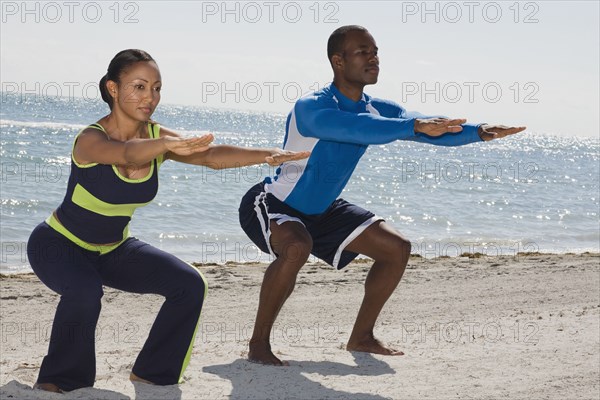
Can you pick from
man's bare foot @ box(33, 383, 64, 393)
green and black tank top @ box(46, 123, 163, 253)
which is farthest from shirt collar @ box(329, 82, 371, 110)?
man's bare foot @ box(33, 383, 64, 393)

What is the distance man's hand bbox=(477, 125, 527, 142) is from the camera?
5.18 metres

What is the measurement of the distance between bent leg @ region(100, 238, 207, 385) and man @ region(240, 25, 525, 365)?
0.77 metres

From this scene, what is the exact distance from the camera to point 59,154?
90.2 feet

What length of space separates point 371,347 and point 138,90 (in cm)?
248

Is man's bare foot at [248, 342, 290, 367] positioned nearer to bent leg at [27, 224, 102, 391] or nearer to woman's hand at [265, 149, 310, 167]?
bent leg at [27, 224, 102, 391]

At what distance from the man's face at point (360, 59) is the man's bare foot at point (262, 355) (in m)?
1.75

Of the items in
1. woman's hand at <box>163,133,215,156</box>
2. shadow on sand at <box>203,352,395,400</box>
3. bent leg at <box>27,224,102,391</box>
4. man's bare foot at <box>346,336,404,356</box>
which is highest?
woman's hand at <box>163,133,215,156</box>

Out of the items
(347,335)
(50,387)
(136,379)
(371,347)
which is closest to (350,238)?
(371,347)

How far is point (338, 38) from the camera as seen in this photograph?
5594 mm

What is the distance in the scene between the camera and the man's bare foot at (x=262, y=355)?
17.6 feet

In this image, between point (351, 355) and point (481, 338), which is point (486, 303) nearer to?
point (481, 338)

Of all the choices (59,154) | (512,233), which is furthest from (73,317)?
(59,154)

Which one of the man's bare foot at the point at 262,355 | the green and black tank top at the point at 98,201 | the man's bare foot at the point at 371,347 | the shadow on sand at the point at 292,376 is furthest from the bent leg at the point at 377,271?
the green and black tank top at the point at 98,201

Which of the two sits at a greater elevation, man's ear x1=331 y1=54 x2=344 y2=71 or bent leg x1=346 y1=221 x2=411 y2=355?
man's ear x1=331 y1=54 x2=344 y2=71
